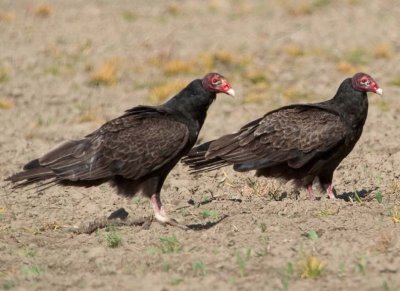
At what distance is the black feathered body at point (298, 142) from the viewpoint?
27.9 ft

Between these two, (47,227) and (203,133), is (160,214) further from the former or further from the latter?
(203,133)

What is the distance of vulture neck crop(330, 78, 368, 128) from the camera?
8.56m

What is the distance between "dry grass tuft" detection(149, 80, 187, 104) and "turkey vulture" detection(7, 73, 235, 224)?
6.22 m

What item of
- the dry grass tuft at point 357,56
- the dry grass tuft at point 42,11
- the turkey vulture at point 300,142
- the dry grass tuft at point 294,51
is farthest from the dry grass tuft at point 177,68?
the turkey vulture at point 300,142

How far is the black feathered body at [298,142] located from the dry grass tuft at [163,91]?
5.63 metres

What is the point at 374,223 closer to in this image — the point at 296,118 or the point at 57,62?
the point at 296,118

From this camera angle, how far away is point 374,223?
724 centimetres

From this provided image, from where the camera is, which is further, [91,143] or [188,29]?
[188,29]

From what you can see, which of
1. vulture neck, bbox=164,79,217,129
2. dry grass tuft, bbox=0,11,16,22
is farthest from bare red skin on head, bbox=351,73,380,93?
dry grass tuft, bbox=0,11,16,22

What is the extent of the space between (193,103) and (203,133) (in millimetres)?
3640

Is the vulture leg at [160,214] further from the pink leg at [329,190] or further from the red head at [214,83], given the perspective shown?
the pink leg at [329,190]

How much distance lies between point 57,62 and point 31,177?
9271 millimetres

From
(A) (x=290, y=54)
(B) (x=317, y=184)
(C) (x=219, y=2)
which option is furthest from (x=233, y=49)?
(B) (x=317, y=184)

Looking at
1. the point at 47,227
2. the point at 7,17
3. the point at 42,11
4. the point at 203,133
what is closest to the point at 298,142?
the point at 47,227
